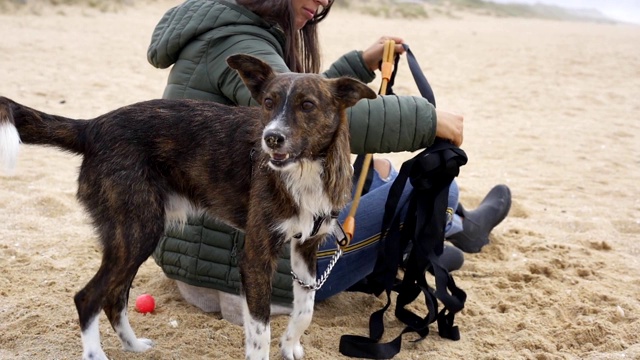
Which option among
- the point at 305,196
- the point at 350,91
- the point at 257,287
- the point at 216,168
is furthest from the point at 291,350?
the point at 350,91

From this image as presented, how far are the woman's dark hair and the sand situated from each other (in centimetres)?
130

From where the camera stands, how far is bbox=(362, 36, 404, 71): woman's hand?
3.89m

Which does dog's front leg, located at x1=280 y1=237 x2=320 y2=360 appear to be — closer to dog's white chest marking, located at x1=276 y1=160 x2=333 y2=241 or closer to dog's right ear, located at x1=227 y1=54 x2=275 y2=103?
dog's white chest marking, located at x1=276 y1=160 x2=333 y2=241

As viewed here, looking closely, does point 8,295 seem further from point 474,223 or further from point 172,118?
point 474,223

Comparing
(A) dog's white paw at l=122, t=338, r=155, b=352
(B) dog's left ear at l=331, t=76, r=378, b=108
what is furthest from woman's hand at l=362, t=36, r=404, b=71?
(A) dog's white paw at l=122, t=338, r=155, b=352

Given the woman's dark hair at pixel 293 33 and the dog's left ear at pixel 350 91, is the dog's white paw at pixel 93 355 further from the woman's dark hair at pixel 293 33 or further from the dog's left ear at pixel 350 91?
the woman's dark hair at pixel 293 33

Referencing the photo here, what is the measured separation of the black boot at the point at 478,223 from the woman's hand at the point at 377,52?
1.20 m

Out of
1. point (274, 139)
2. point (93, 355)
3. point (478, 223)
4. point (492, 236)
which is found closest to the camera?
point (274, 139)

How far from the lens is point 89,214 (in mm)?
3016

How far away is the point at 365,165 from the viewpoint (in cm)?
362

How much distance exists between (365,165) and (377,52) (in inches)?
30.2

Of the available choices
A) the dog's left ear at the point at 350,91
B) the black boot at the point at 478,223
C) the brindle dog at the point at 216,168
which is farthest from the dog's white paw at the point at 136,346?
the black boot at the point at 478,223

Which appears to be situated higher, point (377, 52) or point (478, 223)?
point (377, 52)

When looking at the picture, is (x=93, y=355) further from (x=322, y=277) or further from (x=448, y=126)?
(x=448, y=126)
